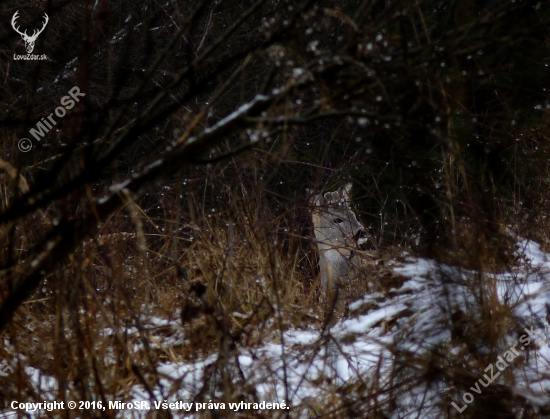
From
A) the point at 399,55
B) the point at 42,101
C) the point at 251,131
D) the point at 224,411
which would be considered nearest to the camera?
the point at 399,55

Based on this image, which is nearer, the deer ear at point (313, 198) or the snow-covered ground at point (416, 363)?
the snow-covered ground at point (416, 363)

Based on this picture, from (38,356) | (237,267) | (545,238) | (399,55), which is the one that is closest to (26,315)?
(38,356)

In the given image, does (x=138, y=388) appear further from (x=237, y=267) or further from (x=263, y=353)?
(x=237, y=267)

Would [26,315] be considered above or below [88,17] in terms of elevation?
below

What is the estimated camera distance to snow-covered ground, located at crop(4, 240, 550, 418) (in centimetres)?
254

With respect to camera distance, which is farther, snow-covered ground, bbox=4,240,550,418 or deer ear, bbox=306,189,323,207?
deer ear, bbox=306,189,323,207

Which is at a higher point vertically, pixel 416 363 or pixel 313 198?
pixel 313 198

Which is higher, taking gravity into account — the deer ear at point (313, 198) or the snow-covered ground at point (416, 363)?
the deer ear at point (313, 198)

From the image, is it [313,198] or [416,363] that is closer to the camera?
[416,363]

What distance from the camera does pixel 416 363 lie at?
2566mm

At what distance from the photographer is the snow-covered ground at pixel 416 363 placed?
2.54 metres

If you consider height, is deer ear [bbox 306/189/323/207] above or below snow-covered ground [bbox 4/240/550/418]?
above

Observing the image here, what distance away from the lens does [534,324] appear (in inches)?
122

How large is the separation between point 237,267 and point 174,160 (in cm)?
182
